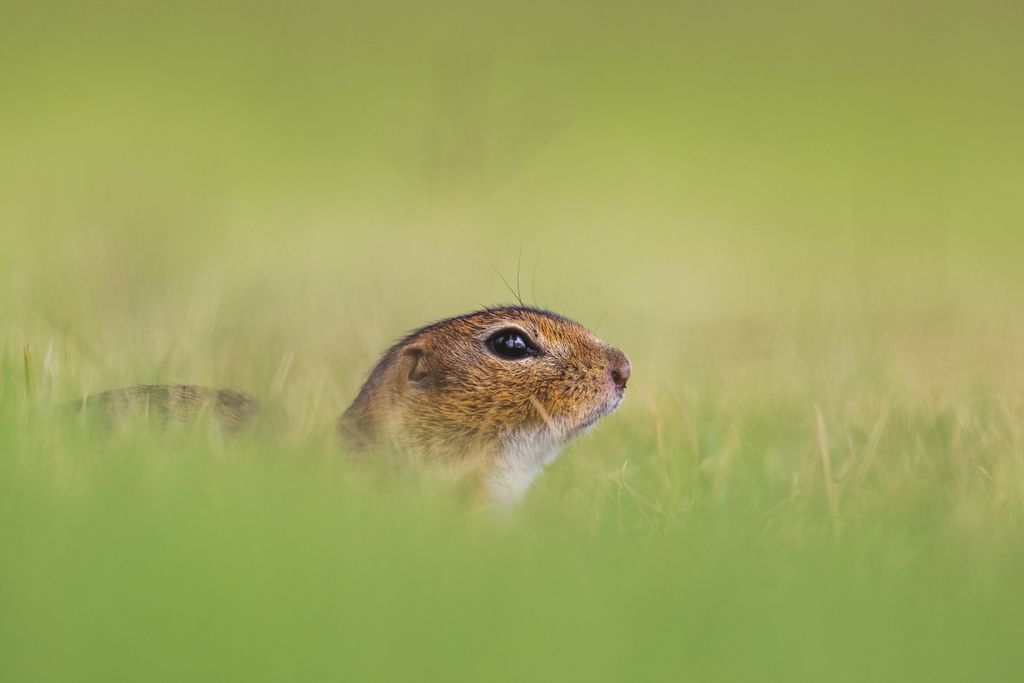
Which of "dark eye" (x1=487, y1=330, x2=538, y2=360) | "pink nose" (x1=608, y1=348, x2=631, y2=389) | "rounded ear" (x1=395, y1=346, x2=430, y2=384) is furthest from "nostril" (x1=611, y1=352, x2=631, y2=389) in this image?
"rounded ear" (x1=395, y1=346, x2=430, y2=384)

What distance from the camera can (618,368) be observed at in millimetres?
6121

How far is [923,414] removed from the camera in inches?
259

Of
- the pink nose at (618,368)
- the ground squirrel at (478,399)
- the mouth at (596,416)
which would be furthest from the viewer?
the pink nose at (618,368)

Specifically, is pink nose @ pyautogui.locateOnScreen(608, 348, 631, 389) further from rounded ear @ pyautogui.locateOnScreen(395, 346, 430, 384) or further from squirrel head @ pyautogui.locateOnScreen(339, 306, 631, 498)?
rounded ear @ pyautogui.locateOnScreen(395, 346, 430, 384)

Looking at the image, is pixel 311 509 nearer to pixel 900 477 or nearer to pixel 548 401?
pixel 548 401

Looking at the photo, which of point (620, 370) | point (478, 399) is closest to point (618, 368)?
point (620, 370)

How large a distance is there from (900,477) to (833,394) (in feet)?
4.87

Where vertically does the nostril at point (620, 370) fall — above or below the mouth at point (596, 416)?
above

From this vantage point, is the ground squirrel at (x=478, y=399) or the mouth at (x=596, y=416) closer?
the ground squirrel at (x=478, y=399)

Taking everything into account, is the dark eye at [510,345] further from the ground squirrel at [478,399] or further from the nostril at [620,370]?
the nostril at [620,370]

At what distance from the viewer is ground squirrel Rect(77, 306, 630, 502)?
18.8 feet

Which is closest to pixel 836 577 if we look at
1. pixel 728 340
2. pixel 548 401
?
pixel 548 401

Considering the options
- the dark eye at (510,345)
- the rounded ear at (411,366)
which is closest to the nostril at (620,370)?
the dark eye at (510,345)

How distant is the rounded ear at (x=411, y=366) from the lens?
6.01 metres
